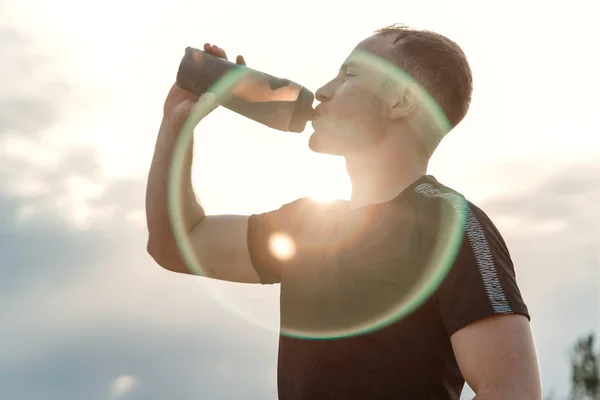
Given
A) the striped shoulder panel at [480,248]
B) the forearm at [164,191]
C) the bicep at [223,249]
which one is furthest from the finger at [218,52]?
the striped shoulder panel at [480,248]

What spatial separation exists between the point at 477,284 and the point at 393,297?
1.12 ft

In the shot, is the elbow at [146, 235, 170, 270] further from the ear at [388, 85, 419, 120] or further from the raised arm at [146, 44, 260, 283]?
the ear at [388, 85, 419, 120]

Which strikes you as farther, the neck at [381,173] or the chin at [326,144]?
the chin at [326,144]

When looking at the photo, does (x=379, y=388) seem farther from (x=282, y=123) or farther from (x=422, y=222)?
(x=282, y=123)

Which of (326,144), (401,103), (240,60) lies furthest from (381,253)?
(240,60)

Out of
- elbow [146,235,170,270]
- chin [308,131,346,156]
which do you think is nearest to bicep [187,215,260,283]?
elbow [146,235,170,270]

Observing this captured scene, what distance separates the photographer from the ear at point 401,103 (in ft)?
11.1

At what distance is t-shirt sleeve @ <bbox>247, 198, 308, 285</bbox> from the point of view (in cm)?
346

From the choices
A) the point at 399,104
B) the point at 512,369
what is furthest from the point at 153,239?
the point at 512,369

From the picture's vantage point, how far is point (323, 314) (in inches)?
118

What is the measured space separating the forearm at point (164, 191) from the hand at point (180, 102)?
45 mm

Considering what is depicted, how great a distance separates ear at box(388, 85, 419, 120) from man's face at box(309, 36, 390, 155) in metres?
0.04

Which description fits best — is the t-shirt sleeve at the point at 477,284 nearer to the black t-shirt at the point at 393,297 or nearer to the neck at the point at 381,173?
the black t-shirt at the point at 393,297

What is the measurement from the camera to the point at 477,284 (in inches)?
106
